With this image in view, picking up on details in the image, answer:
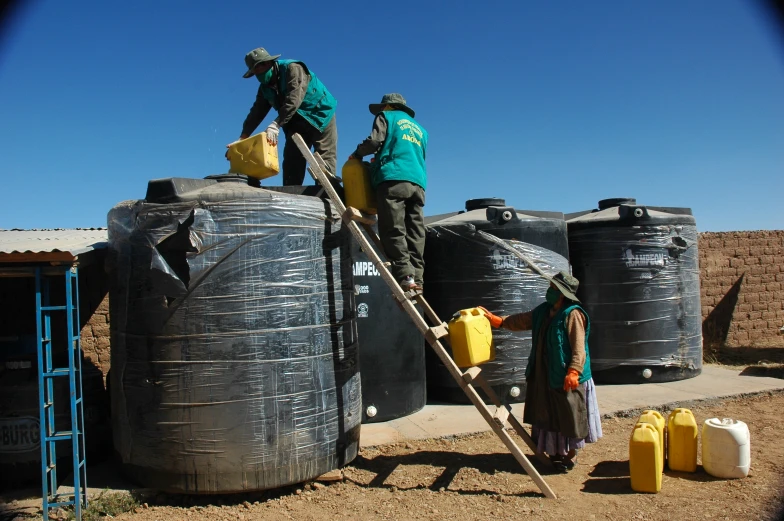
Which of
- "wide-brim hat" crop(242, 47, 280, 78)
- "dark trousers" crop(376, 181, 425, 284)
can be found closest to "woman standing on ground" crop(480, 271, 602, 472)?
"dark trousers" crop(376, 181, 425, 284)

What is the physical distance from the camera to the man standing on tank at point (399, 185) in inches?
178

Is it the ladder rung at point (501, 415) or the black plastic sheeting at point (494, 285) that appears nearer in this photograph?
the ladder rung at point (501, 415)

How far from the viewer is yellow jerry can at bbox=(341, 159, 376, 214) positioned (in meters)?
4.64

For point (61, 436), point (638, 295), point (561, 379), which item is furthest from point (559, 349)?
point (61, 436)

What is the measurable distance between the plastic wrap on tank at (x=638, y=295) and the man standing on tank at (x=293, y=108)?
3997 millimetres

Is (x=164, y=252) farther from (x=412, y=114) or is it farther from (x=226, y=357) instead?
(x=412, y=114)

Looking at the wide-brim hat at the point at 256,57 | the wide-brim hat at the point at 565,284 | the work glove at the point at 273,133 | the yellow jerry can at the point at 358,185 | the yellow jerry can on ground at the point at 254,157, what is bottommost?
the wide-brim hat at the point at 565,284

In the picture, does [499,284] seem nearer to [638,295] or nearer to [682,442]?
[638,295]

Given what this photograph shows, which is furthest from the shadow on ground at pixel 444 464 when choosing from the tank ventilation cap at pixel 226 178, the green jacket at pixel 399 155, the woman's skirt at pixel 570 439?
the tank ventilation cap at pixel 226 178

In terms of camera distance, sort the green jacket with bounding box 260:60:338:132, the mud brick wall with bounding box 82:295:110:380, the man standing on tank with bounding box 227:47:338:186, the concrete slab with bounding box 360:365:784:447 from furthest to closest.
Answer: the mud brick wall with bounding box 82:295:110:380 < the concrete slab with bounding box 360:365:784:447 < the green jacket with bounding box 260:60:338:132 < the man standing on tank with bounding box 227:47:338:186

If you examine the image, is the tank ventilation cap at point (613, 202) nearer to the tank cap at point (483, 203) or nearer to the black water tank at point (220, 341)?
the tank cap at point (483, 203)

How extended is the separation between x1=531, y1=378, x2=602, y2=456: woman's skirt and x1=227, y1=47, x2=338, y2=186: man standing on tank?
296 centimetres

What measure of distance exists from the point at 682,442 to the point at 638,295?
307 centimetres

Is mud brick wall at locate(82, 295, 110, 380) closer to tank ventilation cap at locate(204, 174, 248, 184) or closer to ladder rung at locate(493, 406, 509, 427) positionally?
tank ventilation cap at locate(204, 174, 248, 184)
